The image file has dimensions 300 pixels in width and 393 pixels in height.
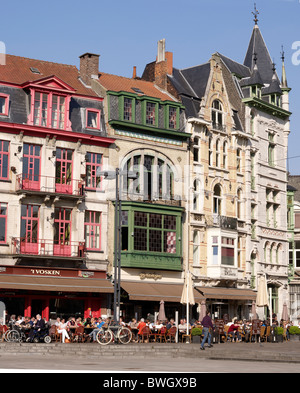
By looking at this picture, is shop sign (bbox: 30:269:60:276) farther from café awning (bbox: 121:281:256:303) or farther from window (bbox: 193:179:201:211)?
window (bbox: 193:179:201:211)

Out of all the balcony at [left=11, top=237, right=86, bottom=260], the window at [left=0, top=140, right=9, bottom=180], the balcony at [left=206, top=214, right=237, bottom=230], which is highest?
the window at [left=0, top=140, right=9, bottom=180]

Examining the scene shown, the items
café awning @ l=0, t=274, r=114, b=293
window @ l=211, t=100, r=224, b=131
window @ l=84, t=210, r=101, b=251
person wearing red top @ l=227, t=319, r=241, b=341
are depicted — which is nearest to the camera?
person wearing red top @ l=227, t=319, r=241, b=341

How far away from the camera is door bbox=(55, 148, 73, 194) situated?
40.2m

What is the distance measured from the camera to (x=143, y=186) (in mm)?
43625

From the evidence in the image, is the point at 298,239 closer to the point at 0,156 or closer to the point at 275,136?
the point at 275,136

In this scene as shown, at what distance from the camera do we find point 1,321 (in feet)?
120

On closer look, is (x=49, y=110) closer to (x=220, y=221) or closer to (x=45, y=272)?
(x=45, y=272)

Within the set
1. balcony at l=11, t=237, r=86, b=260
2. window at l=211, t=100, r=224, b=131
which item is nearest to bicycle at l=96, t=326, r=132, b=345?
balcony at l=11, t=237, r=86, b=260

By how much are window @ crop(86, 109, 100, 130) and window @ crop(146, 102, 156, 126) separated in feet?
11.5

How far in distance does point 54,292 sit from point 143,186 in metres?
8.50

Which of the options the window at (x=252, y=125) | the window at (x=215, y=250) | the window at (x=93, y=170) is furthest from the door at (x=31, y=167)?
the window at (x=252, y=125)

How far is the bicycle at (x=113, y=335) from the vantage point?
29859 millimetres

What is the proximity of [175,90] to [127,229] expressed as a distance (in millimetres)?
10859

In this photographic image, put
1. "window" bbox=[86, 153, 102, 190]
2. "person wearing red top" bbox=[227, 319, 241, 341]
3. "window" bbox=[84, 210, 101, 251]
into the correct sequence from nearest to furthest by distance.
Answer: "person wearing red top" bbox=[227, 319, 241, 341]
"window" bbox=[84, 210, 101, 251]
"window" bbox=[86, 153, 102, 190]
